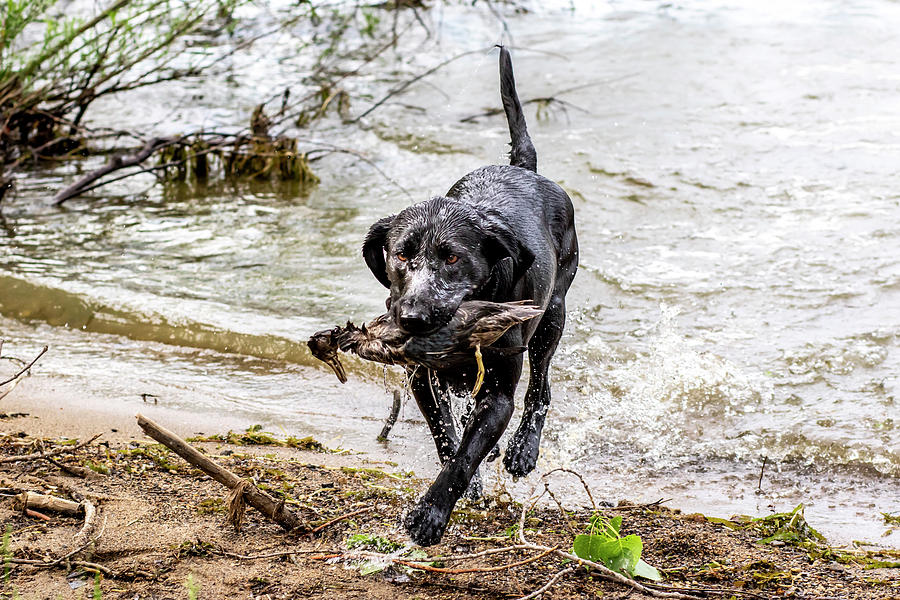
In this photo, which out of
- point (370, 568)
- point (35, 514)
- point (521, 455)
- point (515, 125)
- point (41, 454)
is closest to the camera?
point (370, 568)

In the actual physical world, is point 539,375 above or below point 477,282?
below

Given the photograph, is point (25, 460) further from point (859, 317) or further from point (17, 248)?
point (859, 317)

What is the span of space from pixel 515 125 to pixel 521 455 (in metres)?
1.75

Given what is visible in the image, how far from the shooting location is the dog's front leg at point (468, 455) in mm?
3406

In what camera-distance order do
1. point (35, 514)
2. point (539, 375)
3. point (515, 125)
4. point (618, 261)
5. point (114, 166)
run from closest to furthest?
point (35, 514) < point (539, 375) < point (515, 125) < point (618, 261) < point (114, 166)

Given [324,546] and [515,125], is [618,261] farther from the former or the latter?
[324,546]

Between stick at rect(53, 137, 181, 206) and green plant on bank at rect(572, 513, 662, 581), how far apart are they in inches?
274

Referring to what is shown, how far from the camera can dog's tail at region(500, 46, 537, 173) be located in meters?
5.10

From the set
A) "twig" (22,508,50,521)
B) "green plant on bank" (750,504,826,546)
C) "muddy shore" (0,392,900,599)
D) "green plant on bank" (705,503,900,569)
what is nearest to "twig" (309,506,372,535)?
"muddy shore" (0,392,900,599)

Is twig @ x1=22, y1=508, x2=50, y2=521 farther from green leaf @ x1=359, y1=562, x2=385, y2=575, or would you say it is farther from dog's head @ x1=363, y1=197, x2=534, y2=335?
dog's head @ x1=363, y1=197, x2=534, y2=335

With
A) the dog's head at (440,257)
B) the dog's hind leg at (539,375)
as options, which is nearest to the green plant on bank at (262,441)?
the dog's hind leg at (539,375)

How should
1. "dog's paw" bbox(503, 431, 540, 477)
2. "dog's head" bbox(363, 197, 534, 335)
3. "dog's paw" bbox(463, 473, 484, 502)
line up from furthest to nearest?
"dog's paw" bbox(503, 431, 540, 477) < "dog's paw" bbox(463, 473, 484, 502) < "dog's head" bbox(363, 197, 534, 335)

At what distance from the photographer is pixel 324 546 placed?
343 centimetres

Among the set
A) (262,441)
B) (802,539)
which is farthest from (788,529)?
(262,441)
